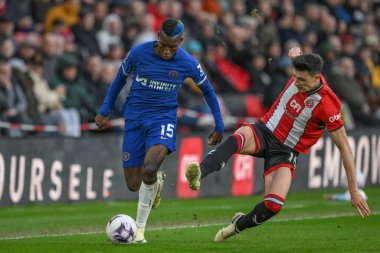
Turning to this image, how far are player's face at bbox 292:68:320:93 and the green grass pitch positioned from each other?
1.80 m

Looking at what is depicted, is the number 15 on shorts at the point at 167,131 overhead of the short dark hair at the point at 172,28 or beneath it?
beneath

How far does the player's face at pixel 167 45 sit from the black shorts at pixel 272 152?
1266mm

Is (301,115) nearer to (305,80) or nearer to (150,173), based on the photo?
(305,80)

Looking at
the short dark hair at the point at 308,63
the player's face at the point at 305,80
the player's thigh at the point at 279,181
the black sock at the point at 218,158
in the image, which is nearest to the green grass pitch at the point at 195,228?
the player's thigh at the point at 279,181

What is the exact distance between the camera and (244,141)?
1212 centimetres

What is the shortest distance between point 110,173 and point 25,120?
174 centimetres

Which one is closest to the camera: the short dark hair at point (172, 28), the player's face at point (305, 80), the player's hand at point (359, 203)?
the player's hand at point (359, 203)

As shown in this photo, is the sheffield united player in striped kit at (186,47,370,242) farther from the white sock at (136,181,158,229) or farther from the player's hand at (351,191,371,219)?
the white sock at (136,181,158,229)

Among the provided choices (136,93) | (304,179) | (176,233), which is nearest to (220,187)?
(304,179)

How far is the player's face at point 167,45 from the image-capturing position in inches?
482

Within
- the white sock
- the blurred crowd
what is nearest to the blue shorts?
the white sock

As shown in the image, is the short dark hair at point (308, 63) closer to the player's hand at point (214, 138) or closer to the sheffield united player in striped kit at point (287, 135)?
the sheffield united player in striped kit at point (287, 135)

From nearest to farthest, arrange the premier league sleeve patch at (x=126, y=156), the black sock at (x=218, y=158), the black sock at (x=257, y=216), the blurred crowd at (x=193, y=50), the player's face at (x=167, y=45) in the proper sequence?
the black sock at (x=218, y=158) → the black sock at (x=257, y=216) → the player's face at (x=167, y=45) → the premier league sleeve patch at (x=126, y=156) → the blurred crowd at (x=193, y=50)

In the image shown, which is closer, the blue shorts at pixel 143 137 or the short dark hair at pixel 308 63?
the short dark hair at pixel 308 63
